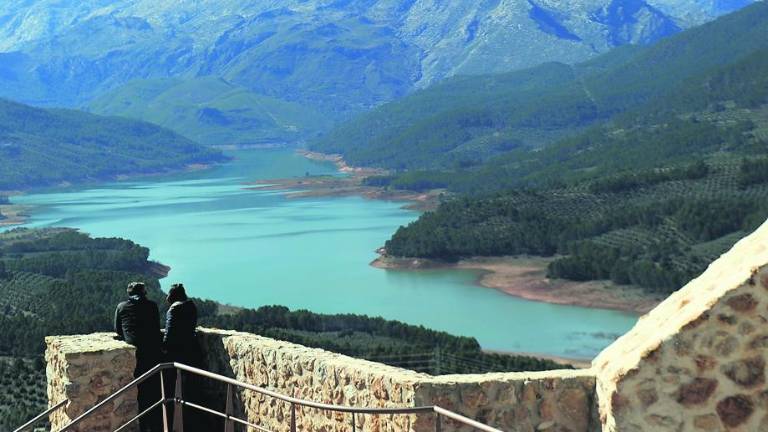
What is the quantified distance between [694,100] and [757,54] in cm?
1048

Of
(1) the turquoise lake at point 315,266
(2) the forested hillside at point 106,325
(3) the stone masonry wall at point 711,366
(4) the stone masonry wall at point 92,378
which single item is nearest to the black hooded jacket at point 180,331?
(4) the stone masonry wall at point 92,378

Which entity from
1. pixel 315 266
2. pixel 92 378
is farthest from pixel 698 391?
pixel 315 266

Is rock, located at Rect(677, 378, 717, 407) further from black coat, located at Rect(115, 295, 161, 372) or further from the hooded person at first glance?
black coat, located at Rect(115, 295, 161, 372)

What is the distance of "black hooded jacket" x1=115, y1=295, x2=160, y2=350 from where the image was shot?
1241 centimetres

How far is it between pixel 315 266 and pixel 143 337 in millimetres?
80290

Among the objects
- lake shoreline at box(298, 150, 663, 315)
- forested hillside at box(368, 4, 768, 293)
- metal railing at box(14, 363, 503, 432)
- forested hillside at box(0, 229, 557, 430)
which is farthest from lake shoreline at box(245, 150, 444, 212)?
metal railing at box(14, 363, 503, 432)

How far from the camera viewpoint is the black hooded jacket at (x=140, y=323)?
1241cm

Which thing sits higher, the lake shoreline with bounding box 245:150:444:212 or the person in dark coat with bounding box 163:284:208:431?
the lake shoreline with bounding box 245:150:444:212

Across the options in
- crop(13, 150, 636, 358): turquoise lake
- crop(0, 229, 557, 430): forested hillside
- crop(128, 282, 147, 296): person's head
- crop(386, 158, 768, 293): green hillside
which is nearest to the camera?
crop(128, 282, 147, 296): person's head

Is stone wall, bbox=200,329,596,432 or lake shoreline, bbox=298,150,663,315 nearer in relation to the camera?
stone wall, bbox=200,329,596,432

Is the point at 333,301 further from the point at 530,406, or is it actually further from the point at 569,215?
the point at 530,406

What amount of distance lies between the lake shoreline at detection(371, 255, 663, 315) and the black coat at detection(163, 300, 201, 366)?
62.2 meters

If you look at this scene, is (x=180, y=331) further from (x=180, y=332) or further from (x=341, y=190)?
(x=341, y=190)

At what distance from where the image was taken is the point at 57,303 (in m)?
71.8
